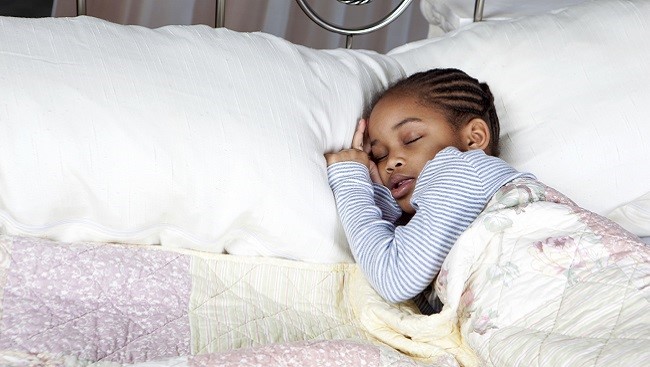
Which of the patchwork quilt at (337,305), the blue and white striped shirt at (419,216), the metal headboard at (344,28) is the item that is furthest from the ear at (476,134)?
the metal headboard at (344,28)

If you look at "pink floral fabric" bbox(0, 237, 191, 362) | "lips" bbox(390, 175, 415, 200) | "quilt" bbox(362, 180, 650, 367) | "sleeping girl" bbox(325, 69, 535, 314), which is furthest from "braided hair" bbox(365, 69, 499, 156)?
"pink floral fabric" bbox(0, 237, 191, 362)

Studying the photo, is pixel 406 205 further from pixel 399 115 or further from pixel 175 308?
pixel 175 308

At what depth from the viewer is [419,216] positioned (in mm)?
1376

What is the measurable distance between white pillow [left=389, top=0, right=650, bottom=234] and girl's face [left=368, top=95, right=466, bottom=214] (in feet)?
0.59

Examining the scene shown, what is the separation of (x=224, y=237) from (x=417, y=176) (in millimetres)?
320

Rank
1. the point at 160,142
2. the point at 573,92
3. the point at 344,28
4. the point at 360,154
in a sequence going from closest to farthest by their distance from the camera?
the point at 160,142 → the point at 360,154 → the point at 573,92 → the point at 344,28

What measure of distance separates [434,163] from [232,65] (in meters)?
0.33

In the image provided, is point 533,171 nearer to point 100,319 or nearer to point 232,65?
point 232,65

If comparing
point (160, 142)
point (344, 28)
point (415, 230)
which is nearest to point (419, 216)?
point (415, 230)

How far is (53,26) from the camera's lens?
4.56ft

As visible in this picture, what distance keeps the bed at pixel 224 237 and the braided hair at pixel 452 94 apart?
89 mm

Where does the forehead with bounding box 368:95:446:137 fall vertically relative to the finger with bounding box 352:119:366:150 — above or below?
above

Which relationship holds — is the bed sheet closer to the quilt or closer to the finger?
the quilt

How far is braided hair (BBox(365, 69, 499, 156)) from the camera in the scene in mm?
1546
